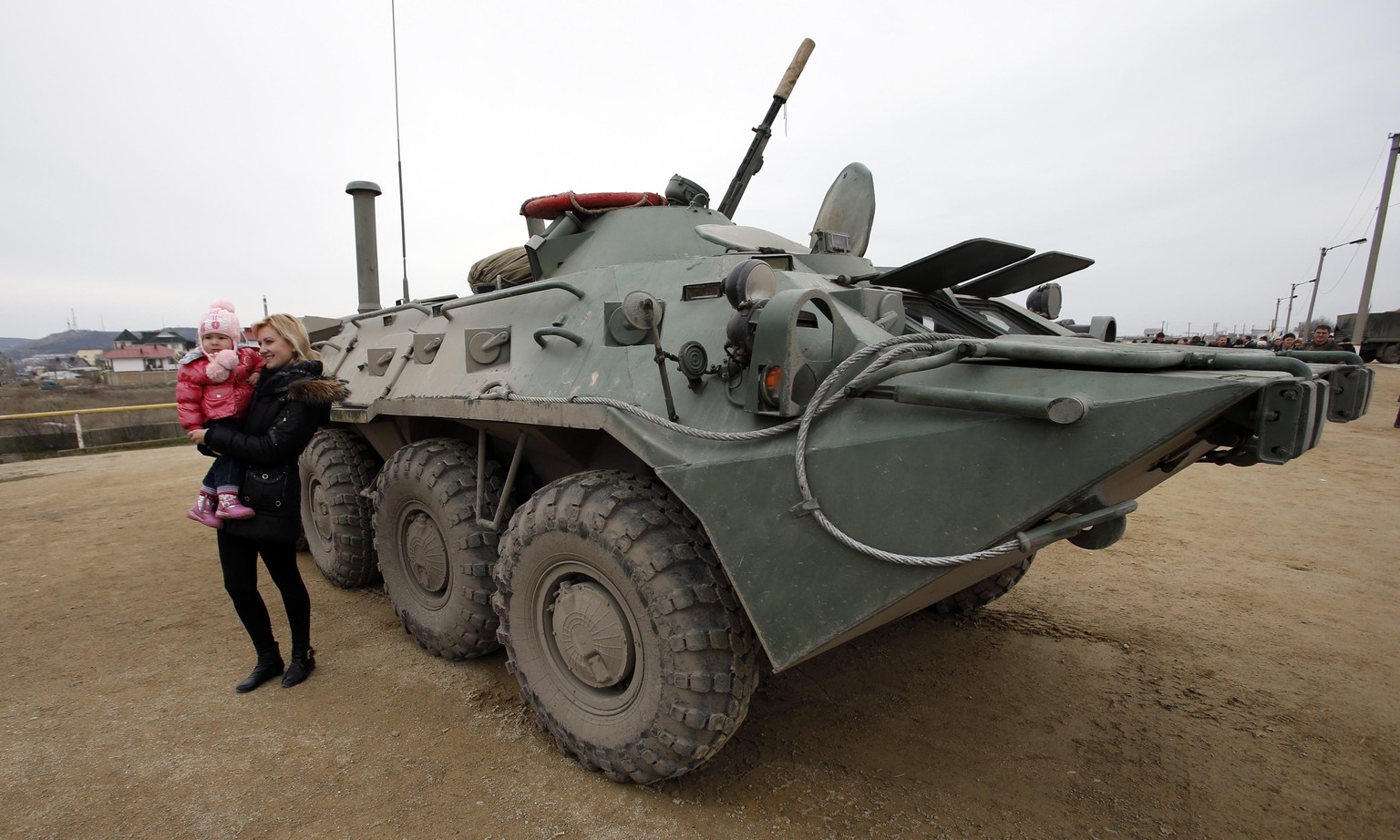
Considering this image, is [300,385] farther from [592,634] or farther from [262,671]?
[592,634]

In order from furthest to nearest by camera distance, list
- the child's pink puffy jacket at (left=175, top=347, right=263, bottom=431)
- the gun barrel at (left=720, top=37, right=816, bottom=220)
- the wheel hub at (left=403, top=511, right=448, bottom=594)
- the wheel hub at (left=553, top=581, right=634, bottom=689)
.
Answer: the gun barrel at (left=720, top=37, right=816, bottom=220) → the wheel hub at (left=403, top=511, right=448, bottom=594) → the child's pink puffy jacket at (left=175, top=347, right=263, bottom=431) → the wheel hub at (left=553, top=581, right=634, bottom=689)

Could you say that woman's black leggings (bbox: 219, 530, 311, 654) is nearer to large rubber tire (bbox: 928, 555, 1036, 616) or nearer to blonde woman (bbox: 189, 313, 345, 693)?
blonde woman (bbox: 189, 313, 345, 693)

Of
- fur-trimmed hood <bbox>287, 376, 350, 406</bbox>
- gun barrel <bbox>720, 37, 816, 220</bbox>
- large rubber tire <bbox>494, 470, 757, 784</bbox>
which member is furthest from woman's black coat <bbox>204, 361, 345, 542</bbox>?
gun barrel <bbox>720, 37, 816, 220</bbox>

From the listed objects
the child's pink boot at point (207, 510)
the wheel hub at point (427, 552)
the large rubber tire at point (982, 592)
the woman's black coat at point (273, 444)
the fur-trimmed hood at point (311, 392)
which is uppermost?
the fur-trimmed hood at point (311, 392)

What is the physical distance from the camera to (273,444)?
3189 millimetres

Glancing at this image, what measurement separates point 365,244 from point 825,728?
5.56 metres

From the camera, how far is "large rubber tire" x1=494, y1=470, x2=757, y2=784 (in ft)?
7.89

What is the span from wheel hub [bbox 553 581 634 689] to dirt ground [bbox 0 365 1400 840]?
398 mm

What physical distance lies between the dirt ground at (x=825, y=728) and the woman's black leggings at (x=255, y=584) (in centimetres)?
26

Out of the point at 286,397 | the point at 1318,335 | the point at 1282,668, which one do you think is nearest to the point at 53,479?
the point at 286,397

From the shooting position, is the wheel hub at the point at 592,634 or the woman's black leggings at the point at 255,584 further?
the woman's black leggings at the point at 255,584

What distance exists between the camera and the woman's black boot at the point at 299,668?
3469 millimetres

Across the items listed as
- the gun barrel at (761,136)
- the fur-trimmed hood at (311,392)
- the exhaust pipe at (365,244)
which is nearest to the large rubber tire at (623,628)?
the fur-trimmed hood at (311,392)

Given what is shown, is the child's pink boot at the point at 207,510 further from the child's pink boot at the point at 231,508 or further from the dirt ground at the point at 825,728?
the dirt ground at the point at 825,728
